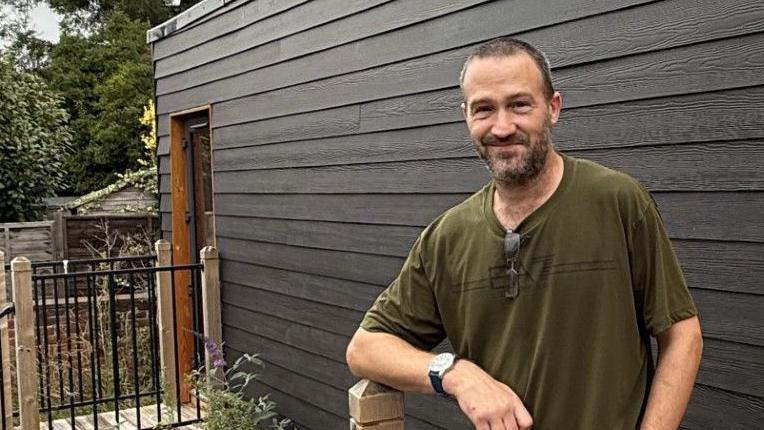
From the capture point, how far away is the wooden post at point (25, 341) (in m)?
4.99

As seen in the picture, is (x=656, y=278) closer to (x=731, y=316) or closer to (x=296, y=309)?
(x=731, y=316)

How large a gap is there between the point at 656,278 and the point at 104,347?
22.8 feet

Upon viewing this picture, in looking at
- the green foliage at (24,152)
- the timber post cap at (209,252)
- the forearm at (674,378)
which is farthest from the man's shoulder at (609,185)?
the green foliage at (24,152)

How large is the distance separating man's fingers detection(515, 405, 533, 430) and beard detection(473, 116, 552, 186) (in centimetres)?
37

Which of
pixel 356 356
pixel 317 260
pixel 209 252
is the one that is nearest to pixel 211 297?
pixel 209 252

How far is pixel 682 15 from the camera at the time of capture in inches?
95.1

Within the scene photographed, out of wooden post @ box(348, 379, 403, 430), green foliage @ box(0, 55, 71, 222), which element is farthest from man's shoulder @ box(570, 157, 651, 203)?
green foliage @ box(0, 55, 71, 222)

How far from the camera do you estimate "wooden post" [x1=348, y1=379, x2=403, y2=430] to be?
1.44 metres

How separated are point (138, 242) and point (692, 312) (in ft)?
35.3

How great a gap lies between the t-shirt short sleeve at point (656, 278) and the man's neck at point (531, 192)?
162 mm

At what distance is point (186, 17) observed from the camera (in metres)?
6.09

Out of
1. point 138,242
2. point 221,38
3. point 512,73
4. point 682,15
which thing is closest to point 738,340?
point 682,15

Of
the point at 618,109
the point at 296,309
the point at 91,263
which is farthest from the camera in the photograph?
the point at 91,263

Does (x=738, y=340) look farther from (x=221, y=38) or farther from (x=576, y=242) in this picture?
(x=221, y=38)
